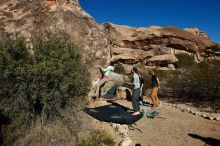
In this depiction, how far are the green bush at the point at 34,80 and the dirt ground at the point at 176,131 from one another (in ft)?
8.26

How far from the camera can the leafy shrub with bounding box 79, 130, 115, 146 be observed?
27.7ft

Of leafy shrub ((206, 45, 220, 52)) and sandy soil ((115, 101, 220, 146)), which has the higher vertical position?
leafy shrub ((206, 45, 220, 52))

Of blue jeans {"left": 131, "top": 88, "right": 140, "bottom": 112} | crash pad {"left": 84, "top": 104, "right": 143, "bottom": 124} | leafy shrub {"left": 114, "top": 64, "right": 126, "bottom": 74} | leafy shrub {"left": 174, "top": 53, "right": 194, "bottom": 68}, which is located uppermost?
leafy shrub {"left": 174, "top": 53, "right": 194, "bottom": 68}

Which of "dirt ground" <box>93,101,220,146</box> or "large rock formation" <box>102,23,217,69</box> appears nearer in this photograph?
"dirt ground" <box>93,101,220,146</box>

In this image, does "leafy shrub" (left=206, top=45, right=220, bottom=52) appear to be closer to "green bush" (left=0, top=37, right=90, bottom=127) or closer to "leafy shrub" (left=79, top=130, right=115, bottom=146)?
"green bush" (left=0, top=37, right=90, bottom=127)

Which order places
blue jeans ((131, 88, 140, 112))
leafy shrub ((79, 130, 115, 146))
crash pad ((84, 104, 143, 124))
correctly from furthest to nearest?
blue jeans ((131, 88, 140, 112)) → crash pad ((84, 104, 143, 124)) → leafy shrub ((79, 130, 115, 146))

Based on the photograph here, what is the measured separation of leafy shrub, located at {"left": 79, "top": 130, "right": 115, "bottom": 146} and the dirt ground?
25.6 inches

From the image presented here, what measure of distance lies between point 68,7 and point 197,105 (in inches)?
317

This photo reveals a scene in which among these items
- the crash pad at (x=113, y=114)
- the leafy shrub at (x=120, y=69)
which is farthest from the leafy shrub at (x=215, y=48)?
the crash pad at (x=113, y=114)

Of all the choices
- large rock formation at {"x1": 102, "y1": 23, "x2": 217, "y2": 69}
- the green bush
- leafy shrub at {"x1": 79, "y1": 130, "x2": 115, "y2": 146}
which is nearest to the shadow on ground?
leafy shrub at {"x1": 79, "y1": 130, "x2": 115, "y2": 146}

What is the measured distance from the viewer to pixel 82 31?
15.5 metres

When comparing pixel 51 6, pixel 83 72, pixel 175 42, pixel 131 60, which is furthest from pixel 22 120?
pixel 175 42

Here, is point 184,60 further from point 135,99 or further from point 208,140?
point 208,140

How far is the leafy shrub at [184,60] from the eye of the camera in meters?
30.6
